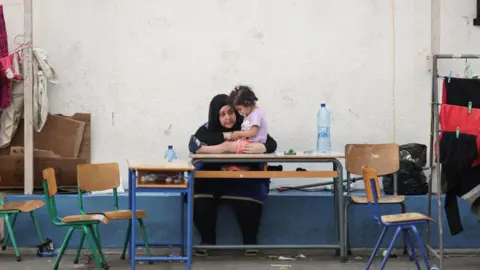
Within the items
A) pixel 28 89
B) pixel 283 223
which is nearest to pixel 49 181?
pixel 28 89

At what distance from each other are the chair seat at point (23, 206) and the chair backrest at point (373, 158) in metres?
2.90

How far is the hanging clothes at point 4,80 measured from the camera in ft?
23.0

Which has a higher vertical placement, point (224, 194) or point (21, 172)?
point (21, 172)

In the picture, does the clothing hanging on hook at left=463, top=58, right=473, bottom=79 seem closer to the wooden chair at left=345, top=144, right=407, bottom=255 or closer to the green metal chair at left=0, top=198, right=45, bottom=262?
the wooden chair at left=345, top=144, right=407, bottom=255

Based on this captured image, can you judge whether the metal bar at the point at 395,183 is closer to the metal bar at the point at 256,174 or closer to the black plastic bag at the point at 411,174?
the black plastic bag at the point at 411,174

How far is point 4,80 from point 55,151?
35.6 inches

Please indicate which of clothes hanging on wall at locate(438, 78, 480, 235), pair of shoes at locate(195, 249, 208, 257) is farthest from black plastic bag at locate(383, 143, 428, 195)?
pair of shoes at locate(195, 249, 208, 257)

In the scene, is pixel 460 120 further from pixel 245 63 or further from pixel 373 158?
pixel 245 63

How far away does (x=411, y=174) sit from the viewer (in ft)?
23.3

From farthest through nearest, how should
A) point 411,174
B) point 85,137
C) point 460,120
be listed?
1. point 85,137
2. point 411,174
3. point 460,120

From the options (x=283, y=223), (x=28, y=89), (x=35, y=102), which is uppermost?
(x=28, y=89)

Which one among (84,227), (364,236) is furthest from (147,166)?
(364,236)

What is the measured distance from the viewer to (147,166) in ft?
19.2

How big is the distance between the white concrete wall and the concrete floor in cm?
143
